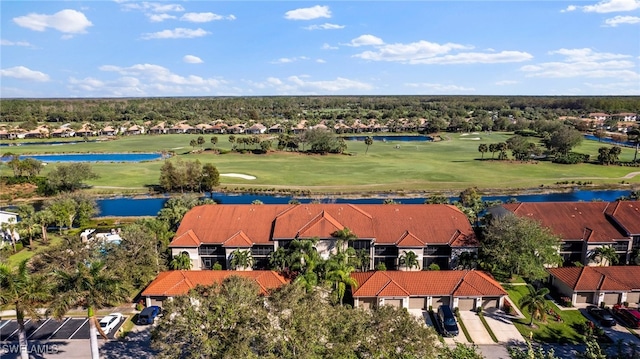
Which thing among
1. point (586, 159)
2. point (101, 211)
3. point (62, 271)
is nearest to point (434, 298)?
point (62, 271)

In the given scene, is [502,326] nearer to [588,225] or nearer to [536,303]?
[536,303]

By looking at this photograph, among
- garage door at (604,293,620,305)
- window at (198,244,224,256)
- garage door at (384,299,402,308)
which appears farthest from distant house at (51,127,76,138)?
garage door at (604,293,620,305)

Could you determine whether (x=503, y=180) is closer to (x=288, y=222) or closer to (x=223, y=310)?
(x=288, y=222)

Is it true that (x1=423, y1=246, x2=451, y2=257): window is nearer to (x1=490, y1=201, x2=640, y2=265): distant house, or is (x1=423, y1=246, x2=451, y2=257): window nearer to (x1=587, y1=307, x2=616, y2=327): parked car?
(x1=490, y1=201, x2=640, y2=265): distant house

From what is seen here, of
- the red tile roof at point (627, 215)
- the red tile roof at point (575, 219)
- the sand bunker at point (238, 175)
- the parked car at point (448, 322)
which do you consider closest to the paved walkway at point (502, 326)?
the parked car at point (448, 322)

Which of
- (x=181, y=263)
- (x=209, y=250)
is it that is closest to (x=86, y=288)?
(x=181, y=263)

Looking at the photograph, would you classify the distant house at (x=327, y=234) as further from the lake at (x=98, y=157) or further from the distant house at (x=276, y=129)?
the distant house at (x=276, y=129)
